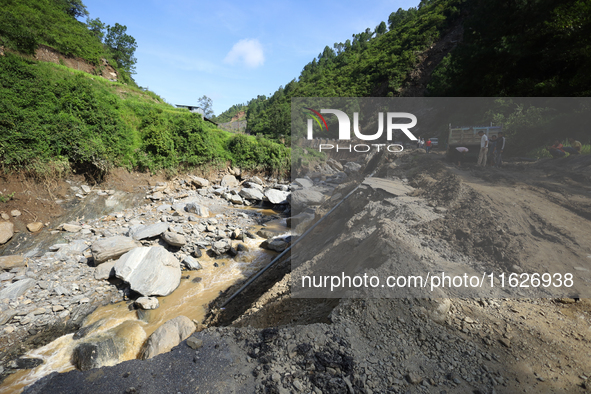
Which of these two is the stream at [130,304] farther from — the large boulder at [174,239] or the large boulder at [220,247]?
the large boulder at [174,239]

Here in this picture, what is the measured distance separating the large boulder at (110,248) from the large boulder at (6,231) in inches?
87.2

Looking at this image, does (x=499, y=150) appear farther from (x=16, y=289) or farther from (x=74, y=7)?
(x=74, y=7)

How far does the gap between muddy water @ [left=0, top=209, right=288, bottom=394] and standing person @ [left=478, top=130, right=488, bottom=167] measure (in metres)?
8.21

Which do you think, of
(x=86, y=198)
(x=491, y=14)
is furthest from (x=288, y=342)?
(x=491, y=14)

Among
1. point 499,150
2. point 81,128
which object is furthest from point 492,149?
point 81,128

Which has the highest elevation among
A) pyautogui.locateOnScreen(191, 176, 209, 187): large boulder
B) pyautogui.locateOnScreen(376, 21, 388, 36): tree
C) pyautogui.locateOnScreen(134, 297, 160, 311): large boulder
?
pyautogui.locateOnScreen(376, 21, 388, 36): tree

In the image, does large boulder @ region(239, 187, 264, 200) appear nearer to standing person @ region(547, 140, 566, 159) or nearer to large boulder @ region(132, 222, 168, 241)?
large boulder @ region(132, 222, 168, 241)

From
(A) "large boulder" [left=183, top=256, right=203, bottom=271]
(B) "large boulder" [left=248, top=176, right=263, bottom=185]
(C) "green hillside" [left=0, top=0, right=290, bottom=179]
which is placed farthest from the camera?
(B) "large boulder" [left=248, top=176, right=263, bottom=185]

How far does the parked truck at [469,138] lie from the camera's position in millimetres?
8062

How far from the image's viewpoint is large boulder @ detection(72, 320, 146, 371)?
4453mm

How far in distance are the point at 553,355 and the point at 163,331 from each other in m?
5.97

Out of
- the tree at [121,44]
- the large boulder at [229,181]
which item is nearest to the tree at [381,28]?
the tree at [121,44]

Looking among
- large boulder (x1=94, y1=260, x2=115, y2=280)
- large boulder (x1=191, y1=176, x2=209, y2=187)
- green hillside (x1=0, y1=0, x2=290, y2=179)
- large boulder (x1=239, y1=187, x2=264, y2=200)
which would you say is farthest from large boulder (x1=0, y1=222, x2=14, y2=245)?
large boulder (x1=239, y1=187, x2=264, y2=200)

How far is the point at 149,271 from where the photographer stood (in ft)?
21.4
